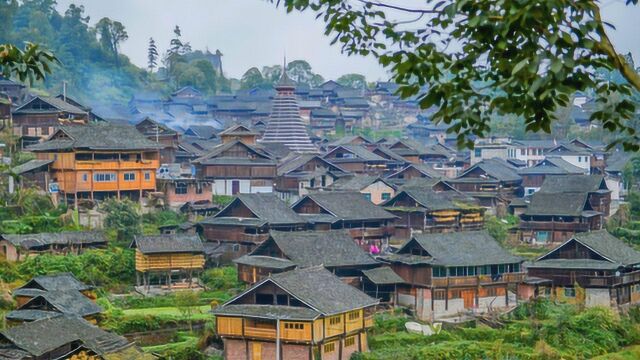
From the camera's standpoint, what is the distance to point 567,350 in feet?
111

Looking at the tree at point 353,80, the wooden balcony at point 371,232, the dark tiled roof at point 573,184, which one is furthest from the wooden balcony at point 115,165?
the tree at point 353,80

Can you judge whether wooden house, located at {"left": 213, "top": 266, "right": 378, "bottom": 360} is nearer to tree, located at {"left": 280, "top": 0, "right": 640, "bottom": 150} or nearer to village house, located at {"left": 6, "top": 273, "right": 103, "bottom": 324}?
village house, located at {"left": 6, "top": 273, "right": 103, "bottom": 324}

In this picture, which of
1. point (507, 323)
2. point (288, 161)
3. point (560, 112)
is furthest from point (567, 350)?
point (560, 112)

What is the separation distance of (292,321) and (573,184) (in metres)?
26.2

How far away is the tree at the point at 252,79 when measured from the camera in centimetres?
9581

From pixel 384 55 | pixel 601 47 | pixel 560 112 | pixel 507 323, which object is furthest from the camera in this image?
pixel 560 112

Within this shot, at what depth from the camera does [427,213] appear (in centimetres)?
4803

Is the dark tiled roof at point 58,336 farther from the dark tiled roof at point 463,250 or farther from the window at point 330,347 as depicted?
the dark tiled roof at point 463,250

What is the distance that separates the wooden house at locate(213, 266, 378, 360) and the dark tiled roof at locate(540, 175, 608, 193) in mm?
22149

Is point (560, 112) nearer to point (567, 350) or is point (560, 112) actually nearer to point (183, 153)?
point (183, 153)

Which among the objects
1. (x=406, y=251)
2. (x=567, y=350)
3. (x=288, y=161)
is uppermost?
(x=288, y=161)

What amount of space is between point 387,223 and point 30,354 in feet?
75.9

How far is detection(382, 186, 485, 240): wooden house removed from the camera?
4816cm

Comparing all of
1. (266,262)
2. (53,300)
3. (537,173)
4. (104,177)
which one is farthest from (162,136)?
(53,300)
